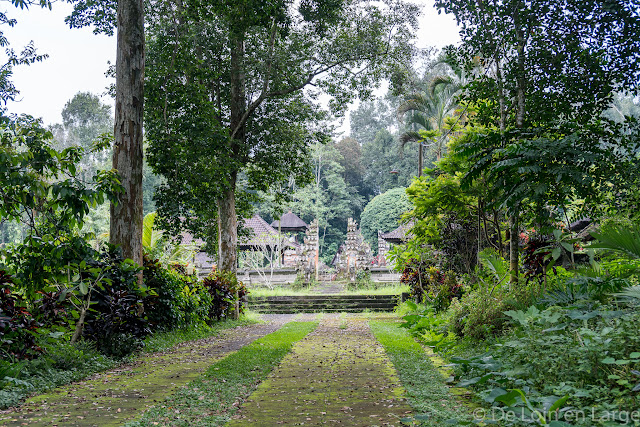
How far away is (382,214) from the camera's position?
38.4 meters

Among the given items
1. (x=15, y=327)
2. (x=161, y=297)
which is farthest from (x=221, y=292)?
(x=15, y=327)

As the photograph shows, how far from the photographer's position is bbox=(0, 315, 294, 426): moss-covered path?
3580mm

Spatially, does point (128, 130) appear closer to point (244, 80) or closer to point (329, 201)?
point (244, 80)

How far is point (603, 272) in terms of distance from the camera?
5.62 m

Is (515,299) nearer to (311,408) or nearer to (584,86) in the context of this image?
(584,86)

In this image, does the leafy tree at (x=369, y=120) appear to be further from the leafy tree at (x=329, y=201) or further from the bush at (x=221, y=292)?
the bush at (x=221, y=292)

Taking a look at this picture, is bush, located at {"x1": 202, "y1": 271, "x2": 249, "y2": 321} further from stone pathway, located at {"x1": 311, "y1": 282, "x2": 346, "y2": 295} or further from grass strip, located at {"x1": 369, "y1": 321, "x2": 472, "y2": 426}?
stone pathway, located at {"x1": 311, "y1": 282, "x2": 346, "y2": 295}

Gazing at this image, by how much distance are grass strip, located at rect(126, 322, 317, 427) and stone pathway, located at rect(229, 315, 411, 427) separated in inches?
5.6

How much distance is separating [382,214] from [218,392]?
113 ft

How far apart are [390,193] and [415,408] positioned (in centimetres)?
3577

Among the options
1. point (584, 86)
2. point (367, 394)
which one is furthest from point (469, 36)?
point (367, 394)

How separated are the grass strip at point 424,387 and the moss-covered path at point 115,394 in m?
2.06

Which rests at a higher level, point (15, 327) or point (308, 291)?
point (15, 327)

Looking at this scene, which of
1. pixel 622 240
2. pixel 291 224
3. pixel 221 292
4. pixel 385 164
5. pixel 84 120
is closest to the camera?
pixel 622 240
